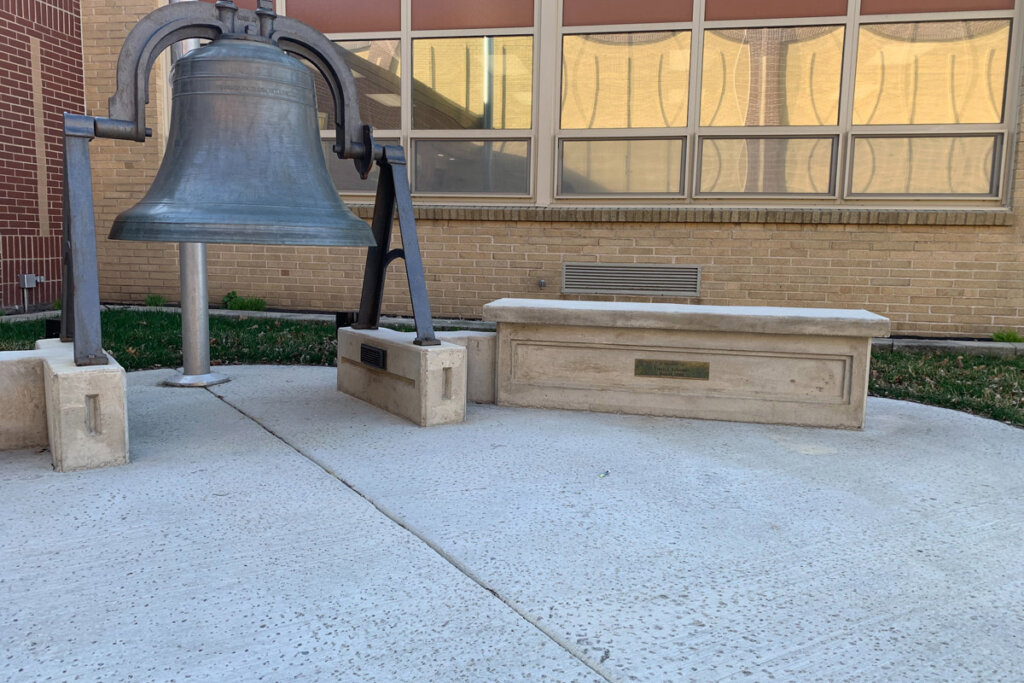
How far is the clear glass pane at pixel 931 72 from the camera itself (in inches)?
278

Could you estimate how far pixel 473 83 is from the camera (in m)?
7.97

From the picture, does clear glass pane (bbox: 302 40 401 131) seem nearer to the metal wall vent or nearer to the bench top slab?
the metal wall vent

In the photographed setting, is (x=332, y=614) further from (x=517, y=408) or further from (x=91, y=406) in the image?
(x=517, y=408)

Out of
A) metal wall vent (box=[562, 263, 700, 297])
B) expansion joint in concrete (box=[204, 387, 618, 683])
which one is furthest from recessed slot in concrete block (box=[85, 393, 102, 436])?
metal wall vent (box=[562, 263, 700, 297])

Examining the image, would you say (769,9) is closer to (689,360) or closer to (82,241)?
(689,360)

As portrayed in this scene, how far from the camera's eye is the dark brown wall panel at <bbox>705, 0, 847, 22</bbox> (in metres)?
7.25

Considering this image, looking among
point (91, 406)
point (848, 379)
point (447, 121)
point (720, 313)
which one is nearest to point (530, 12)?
point (447, 121)

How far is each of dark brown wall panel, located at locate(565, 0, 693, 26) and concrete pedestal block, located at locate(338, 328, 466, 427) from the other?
15.4 ft

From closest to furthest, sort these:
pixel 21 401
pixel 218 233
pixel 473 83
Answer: pixel 218 233
pixel 21 401
pixel 473 83

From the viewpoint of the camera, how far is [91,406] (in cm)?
322

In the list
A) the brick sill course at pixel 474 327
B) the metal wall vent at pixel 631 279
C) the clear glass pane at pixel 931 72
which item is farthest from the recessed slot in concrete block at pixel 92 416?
the clear glass pane at pixel 931 72

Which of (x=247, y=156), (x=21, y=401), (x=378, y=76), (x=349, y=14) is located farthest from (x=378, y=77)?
(x=21, y=401)

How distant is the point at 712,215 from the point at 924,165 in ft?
6.97

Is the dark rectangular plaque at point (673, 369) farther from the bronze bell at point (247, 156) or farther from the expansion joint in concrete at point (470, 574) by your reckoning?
the expansion joint in concrete at point (470, 574)
